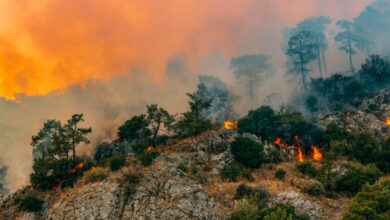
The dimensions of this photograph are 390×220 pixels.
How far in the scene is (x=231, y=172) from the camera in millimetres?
49125

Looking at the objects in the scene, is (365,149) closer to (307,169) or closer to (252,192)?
(307,169)

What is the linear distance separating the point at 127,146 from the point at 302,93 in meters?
62.7

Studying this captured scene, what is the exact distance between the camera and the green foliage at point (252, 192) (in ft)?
133

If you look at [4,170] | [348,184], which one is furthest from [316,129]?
[4,170]

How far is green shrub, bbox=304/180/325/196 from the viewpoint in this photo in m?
42.5

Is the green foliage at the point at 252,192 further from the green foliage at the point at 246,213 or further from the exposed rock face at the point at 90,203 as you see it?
the exposed rock face at the point at 90,203

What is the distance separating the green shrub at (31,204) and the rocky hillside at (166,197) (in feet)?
2.09

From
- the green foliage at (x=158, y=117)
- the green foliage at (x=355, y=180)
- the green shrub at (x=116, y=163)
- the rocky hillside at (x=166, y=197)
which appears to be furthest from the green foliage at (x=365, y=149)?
the green shrub at (x=116, y=163)

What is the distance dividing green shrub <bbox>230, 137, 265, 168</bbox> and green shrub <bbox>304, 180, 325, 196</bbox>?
12.0 m

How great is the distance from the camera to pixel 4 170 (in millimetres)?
76250

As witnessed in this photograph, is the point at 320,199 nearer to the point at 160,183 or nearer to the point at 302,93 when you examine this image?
the point at 160,183

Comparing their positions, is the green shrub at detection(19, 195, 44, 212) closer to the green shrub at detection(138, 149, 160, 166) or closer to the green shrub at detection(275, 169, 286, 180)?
the green shrub at detection(138, 149, 160, 166)

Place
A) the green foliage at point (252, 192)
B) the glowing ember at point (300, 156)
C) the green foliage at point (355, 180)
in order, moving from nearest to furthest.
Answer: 1. the green foliage at point (252, 192)
2. the green foliage at point (355, 180)
3. the glowing ember at point (300, 156)

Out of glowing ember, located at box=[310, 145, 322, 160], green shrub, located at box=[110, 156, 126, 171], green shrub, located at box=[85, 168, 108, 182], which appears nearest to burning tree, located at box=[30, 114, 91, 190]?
green shrub, located at box=[85, 168, 108, 182]
